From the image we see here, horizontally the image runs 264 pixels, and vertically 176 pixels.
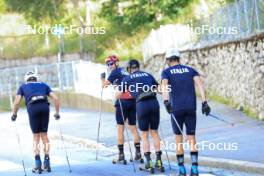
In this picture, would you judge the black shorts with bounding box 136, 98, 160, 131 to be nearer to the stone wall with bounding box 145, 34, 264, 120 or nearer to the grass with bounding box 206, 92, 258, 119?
the stone wall with bounding box 145, 34, 264, 120

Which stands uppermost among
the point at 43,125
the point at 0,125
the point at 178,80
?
the point at 178,80

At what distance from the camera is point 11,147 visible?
19.0 m

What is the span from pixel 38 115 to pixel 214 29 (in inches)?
493

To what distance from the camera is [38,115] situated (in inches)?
509

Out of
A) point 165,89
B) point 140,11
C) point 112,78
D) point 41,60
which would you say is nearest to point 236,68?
point 112,78

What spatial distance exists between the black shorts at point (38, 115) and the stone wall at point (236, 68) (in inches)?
272

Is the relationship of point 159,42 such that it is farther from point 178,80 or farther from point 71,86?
point 178,80

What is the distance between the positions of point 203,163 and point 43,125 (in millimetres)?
3147

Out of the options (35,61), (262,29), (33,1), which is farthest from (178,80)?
(33,1)

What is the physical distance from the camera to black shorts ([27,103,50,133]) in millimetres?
12875

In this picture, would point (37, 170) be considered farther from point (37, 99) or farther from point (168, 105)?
point (168, 105)

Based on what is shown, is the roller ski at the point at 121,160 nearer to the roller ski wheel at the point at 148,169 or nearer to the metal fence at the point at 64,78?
the roller ski wheel at the point at 148,169

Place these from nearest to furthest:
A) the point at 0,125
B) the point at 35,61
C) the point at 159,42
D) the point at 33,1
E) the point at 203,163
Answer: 1. the point at 203,163
2. the point at 0,125
3. the point at 159,42
4. the point at 35,61
5. the point at 33,1

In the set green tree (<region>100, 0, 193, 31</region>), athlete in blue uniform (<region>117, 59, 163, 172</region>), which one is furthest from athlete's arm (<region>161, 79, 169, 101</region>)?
green tree (<region>100, 0, 193, 31</region>)
